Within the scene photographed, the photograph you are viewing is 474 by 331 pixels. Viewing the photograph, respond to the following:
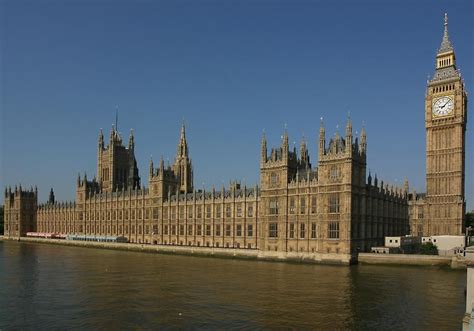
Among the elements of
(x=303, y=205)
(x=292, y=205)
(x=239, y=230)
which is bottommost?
(x=239, y=230)

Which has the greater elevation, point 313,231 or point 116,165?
point 116,165

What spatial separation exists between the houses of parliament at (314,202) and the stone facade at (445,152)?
0.23m

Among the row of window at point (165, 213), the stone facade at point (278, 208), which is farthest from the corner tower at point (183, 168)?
the row of window at point (165, 213)

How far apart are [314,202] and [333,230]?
23.1 feet

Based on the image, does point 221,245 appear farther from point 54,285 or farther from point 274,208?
point 54,285

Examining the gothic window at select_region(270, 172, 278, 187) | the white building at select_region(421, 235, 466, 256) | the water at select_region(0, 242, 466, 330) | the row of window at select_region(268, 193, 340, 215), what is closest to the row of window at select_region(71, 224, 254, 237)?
the row of window at select_region(268, 193, 340, 215)

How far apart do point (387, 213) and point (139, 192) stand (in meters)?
79.1

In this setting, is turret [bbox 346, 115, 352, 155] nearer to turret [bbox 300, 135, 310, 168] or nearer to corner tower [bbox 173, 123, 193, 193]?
turret [bbox 300, 135, 310, 168]

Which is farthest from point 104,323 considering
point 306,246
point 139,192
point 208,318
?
point 139,192

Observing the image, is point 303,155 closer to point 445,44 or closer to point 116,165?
point 445,44

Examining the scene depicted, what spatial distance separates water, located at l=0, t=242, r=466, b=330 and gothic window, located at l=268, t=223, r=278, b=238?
16395 millimetres

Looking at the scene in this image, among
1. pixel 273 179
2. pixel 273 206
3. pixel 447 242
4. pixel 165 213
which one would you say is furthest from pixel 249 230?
pixel 447 242

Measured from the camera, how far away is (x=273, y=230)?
9825cm

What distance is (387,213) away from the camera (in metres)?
104
